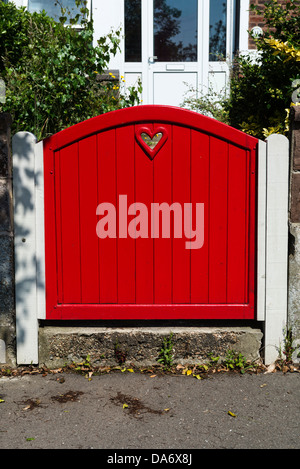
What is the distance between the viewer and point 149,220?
3.75 meters

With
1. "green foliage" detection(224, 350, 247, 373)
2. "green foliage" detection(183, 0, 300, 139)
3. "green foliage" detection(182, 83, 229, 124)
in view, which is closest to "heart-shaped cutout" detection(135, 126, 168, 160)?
"green foliage" detection(224, 350, 247, 373)

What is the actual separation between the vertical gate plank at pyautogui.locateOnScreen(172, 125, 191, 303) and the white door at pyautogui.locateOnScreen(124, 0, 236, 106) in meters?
5.39

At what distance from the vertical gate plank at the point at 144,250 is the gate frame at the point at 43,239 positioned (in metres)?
0.42

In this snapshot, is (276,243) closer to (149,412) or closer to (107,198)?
(107,198)

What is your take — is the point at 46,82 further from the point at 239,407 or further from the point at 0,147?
the point at 239,407

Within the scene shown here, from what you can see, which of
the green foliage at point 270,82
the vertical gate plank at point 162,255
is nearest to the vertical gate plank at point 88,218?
the vertical gate plank at point 162,255

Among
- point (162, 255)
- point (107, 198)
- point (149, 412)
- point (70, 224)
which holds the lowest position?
point (149, 412)

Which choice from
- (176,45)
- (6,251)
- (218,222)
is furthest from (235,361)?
(176,45)

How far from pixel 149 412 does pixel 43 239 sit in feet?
4.64

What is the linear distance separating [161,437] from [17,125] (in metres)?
3.67

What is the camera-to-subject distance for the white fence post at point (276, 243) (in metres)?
3.66

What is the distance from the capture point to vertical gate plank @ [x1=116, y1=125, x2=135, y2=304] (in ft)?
12.1

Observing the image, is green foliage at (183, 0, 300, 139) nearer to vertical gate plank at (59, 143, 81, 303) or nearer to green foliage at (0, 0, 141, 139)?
green foliage at (0, 0, 141, 139)

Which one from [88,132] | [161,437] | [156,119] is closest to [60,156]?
[88,132]
